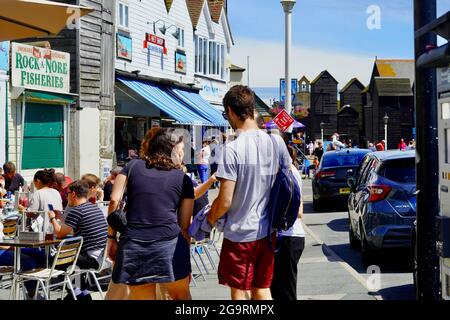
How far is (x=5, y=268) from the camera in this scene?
297 inches

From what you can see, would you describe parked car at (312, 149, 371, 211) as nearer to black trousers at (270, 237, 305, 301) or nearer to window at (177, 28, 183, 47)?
black trousers at (270, 237, 305, 301)

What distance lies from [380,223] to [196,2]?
1012 inches

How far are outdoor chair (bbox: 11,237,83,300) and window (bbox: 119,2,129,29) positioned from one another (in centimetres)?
1753

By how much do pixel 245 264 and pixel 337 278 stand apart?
4.25m

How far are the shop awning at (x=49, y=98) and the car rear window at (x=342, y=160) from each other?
676 cm

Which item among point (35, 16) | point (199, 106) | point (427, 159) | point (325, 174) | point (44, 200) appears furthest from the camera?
point (199, 106)

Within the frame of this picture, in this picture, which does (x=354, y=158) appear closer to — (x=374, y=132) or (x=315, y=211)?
(x=315, y=211)

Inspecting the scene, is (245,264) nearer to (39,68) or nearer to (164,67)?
(39,68)

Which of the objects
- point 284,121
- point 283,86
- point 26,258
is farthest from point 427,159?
point 283,86

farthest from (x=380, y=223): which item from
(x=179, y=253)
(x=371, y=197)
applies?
(x=179, y=253)

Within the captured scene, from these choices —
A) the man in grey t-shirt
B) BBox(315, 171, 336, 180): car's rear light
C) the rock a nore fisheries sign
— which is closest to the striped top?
the man in grey t-shirt

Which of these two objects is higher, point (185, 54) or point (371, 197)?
point (185, 54)

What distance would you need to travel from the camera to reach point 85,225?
7508mm

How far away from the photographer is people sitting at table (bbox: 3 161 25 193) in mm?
13948
